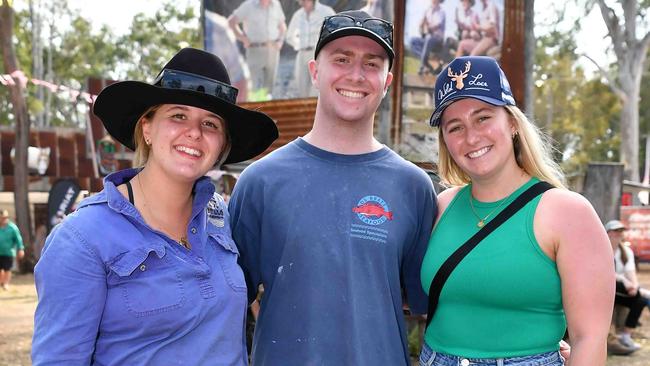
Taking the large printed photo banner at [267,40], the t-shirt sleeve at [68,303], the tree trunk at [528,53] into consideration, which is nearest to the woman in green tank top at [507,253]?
the t-shirt sleeve at [68,303]

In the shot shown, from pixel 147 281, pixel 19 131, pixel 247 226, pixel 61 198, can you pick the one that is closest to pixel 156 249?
pixel 147 281

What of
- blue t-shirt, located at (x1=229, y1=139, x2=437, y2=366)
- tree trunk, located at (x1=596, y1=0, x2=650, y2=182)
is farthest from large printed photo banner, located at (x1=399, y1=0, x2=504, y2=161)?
tree trunk, located at (x1=596, y1=0, x2=650, y2=182)

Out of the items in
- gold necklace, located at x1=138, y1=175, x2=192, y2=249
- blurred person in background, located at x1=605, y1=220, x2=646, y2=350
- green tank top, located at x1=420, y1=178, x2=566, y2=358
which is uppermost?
gold necklace, located at x1=138, y1=175, x2=192, y2=249

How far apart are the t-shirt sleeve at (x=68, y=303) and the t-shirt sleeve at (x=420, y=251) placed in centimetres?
139

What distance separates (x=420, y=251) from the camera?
3.06m

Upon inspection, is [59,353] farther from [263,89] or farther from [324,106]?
[263,89]

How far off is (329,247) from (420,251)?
1.50 ft

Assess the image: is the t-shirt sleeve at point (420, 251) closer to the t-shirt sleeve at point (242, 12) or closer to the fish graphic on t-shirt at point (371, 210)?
the fish graphic on t-shirt at point (371, 210)

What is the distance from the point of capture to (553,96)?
1780 inches

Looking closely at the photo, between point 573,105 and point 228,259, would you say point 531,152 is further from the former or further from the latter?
point 573,105

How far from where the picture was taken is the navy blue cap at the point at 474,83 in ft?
9.04

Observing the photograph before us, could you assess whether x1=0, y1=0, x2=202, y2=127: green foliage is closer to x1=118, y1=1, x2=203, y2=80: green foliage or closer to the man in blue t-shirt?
x1=118, y1=1, x2=203, y2=80: green foliage

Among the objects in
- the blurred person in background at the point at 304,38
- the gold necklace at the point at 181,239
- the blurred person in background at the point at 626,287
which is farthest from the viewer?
the blurred person in background at the point at 304,38

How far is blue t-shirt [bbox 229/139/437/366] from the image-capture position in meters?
2.80
